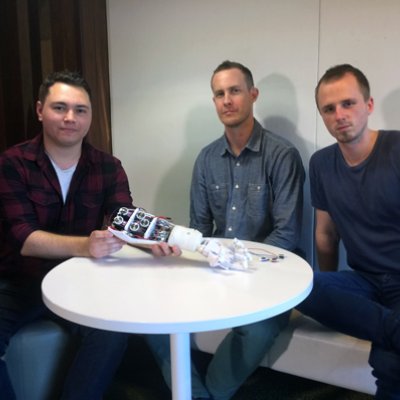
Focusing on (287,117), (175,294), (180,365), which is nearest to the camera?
(175,294)

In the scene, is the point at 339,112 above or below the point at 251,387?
above

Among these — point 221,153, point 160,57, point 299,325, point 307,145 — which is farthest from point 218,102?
point 299,325

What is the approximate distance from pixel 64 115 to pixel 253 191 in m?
0.84

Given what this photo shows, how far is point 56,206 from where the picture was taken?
1.59m

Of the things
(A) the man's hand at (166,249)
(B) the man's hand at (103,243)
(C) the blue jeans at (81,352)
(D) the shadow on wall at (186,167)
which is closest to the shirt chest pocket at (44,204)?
(C) the blue jeans at (81,352)

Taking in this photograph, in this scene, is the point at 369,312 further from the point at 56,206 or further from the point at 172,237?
the point at 56,206

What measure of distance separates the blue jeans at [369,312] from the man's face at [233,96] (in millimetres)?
767

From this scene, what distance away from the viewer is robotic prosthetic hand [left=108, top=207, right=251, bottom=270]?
117 cm

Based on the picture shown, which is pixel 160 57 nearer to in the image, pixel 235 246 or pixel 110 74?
pixel 110 74

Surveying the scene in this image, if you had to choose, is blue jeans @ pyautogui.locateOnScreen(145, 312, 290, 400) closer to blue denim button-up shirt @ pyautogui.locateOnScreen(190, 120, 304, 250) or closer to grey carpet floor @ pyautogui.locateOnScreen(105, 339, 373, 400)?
grey carpet floor @ pyautogui.locateOnScreen(105, 339, 373, 400)

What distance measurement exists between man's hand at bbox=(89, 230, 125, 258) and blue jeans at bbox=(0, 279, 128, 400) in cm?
28

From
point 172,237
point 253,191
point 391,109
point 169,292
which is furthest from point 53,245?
point 391,109

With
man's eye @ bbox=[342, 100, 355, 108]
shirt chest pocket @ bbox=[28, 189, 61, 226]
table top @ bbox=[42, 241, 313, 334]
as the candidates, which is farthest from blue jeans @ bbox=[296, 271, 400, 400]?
shirt chest pocket @ bbox=[28, 189, 61, 226]

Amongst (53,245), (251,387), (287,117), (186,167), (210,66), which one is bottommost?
(251,387)
